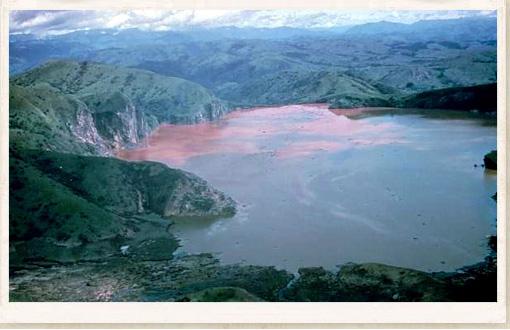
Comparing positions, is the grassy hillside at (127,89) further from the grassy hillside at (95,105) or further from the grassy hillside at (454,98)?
the grassy hillside at (454,98)

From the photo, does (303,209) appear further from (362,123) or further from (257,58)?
(257,58)

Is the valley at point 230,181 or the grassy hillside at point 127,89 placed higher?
the grassy hillside at point 127,89

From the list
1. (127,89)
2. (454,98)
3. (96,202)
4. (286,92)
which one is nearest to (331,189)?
(286,92)

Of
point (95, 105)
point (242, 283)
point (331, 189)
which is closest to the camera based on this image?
point (242, 283)

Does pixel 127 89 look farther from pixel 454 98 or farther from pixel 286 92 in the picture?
pixel 454 98

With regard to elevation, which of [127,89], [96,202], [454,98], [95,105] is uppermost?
[127,89]

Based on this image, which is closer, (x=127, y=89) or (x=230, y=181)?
(x=230, y=181)

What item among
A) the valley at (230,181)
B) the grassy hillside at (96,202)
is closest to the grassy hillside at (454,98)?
the valley at (230,181)

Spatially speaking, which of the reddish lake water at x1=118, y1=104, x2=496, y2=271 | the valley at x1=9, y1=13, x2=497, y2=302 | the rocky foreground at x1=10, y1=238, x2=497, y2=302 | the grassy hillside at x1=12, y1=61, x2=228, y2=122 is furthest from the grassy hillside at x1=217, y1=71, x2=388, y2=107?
the rocky foreground at x1=10, y1=238, x2=497, y2=302

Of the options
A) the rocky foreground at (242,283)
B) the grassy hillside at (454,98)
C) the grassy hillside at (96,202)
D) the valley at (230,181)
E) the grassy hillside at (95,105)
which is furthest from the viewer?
the grassy hillside at (454,98)
